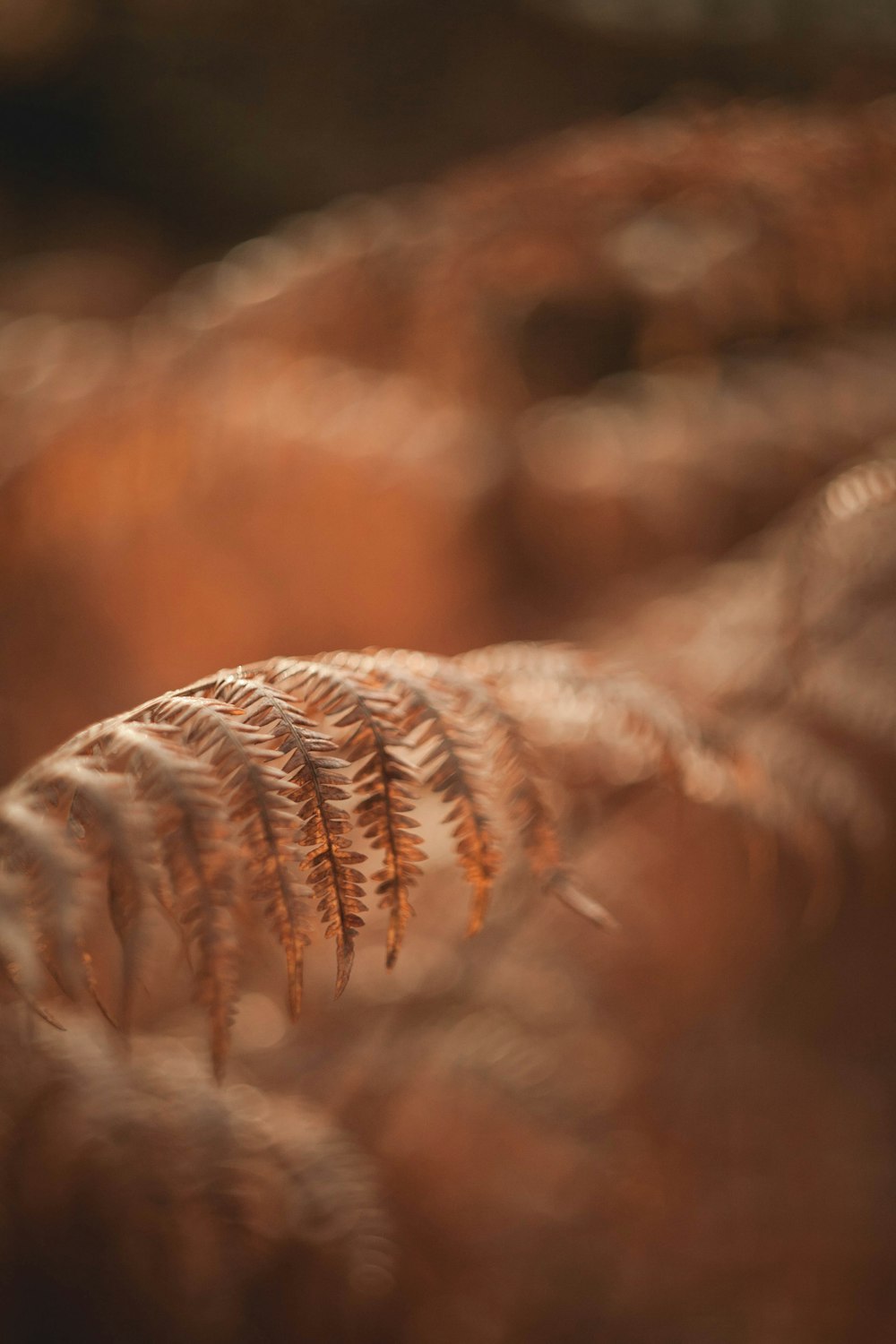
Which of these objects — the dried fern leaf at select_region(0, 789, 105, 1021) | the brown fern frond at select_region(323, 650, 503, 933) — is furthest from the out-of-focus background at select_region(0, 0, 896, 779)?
the dried fern leaf at select_region(0, 789, 105, 1021)

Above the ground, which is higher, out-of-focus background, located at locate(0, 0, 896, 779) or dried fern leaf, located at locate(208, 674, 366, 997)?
out-of-focus background, located at locate(0, 0, 896, 779)

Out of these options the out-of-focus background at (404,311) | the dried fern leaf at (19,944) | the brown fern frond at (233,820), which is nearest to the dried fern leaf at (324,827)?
the brown fern frond at (233,820)

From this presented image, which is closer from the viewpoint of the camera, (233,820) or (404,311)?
(233,820)

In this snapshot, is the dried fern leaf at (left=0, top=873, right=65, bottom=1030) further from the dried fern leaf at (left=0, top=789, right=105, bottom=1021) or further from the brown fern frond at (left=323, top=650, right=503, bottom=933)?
the brown fern frond at (left=323, top=650, right=503, bottom=933)

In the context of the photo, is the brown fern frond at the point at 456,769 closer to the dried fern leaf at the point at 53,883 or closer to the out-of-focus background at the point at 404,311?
the dried fern leaf at the point at 53,883

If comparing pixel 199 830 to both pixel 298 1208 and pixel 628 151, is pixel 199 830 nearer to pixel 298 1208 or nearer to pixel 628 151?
pixel 298 1208

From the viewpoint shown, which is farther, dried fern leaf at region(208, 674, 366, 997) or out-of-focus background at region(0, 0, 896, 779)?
out-of-focus background at region(0, 0, 896, 779)

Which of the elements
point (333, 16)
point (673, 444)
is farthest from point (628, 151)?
point (333, 16)

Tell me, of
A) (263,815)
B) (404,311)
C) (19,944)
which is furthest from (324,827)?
(404,311)

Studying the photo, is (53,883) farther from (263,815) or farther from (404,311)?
(404,311)
